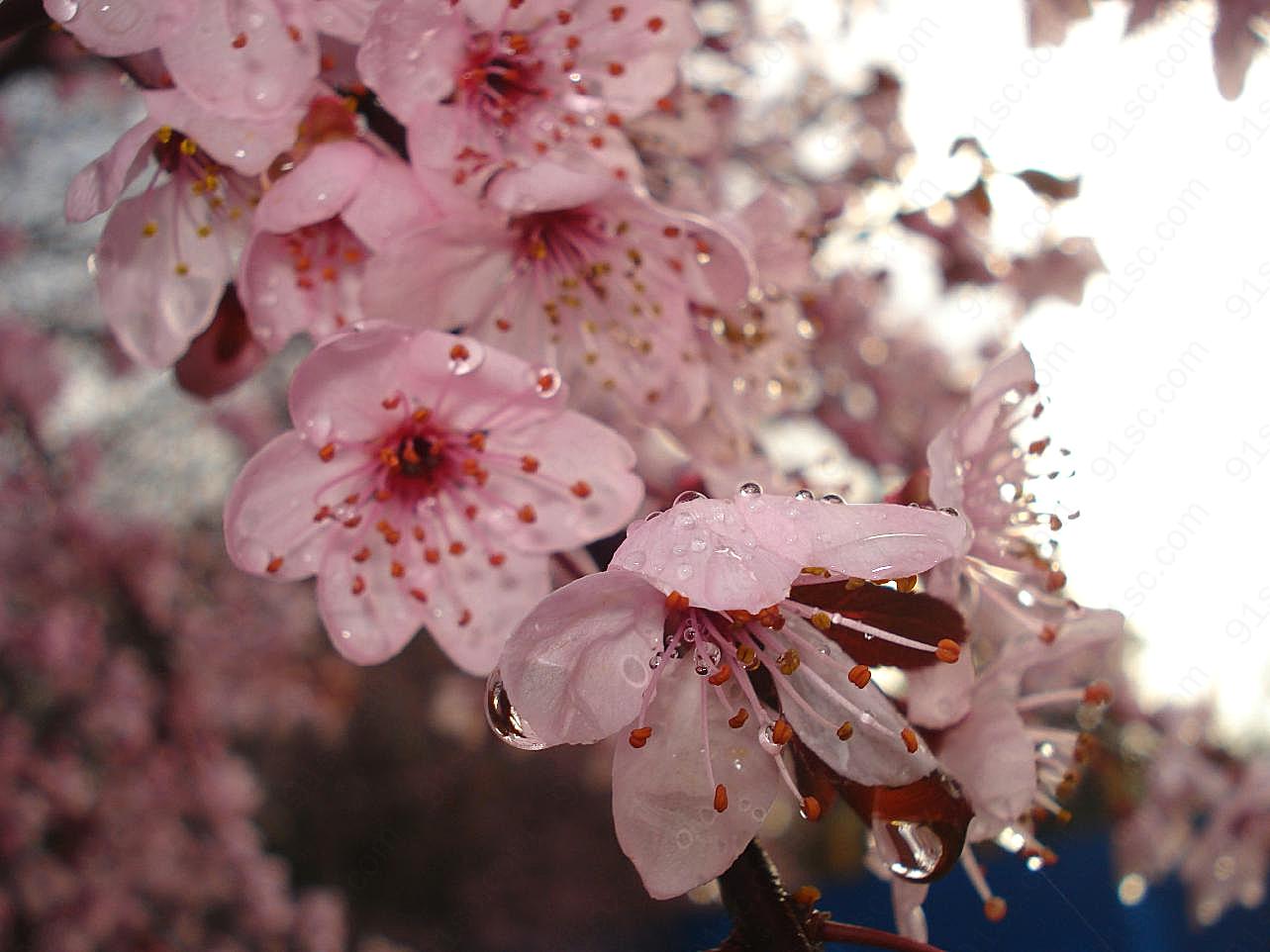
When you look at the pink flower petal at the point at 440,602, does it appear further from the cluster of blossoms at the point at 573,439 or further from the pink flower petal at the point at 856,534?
the pink flower petal at the point at 856,534

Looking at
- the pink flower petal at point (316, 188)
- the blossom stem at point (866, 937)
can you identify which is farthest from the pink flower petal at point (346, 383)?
the blossom stem at point (866, 937)

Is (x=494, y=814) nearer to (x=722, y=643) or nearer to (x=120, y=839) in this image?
(x=120, y=839)

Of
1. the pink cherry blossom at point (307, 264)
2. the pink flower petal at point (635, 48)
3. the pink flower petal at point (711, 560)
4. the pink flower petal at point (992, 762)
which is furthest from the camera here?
the pink flower petal at point (635, 48)

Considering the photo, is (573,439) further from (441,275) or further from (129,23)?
(129,23)

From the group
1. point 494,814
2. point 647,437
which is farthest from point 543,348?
point 494,814

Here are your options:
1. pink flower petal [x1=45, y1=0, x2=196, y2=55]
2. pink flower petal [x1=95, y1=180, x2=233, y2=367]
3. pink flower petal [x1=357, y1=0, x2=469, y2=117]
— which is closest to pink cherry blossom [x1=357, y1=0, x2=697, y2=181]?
pink flower petal [x1=357, y1=0, x2=469, y2=117]

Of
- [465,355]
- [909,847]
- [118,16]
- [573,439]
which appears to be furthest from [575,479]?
[118,16]
